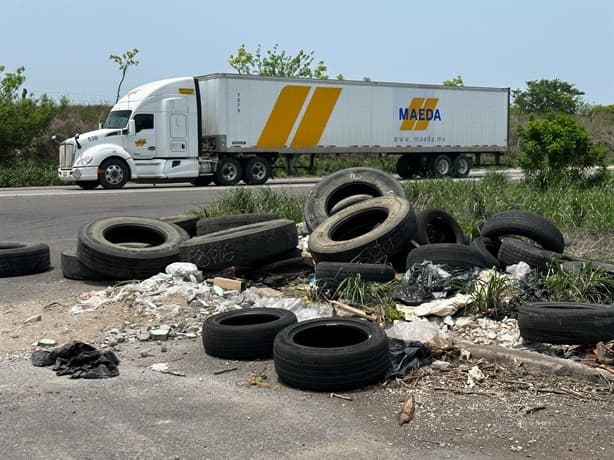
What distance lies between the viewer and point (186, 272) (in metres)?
8.39

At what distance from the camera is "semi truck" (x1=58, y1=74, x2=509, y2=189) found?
80.9ft

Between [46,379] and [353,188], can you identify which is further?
[353,188]

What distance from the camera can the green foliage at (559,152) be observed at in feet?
54.1

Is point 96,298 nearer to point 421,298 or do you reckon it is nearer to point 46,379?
point 46,379

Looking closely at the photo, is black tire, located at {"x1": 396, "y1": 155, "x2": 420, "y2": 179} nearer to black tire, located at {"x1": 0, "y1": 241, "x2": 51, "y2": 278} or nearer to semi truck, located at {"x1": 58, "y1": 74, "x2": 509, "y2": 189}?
semi truck, located at {"x1": 58, "y1": 74, "x2": 509, "y2": 189}

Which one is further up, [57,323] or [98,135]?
[98,135]

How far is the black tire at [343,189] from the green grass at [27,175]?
21056 millimetres

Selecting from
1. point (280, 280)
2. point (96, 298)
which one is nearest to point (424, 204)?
point (280, 280)

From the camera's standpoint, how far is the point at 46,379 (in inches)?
219

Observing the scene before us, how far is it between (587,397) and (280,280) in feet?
14.2

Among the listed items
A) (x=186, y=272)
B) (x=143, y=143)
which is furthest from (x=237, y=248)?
(x=143, y=143)

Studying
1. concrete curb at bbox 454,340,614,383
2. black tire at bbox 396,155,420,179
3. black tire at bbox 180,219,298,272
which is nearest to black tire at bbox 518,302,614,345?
concrete curb at bbox 454,340,614,383

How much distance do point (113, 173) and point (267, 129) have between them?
244 inches

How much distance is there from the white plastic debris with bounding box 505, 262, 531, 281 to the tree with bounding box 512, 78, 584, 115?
67.1 metres
